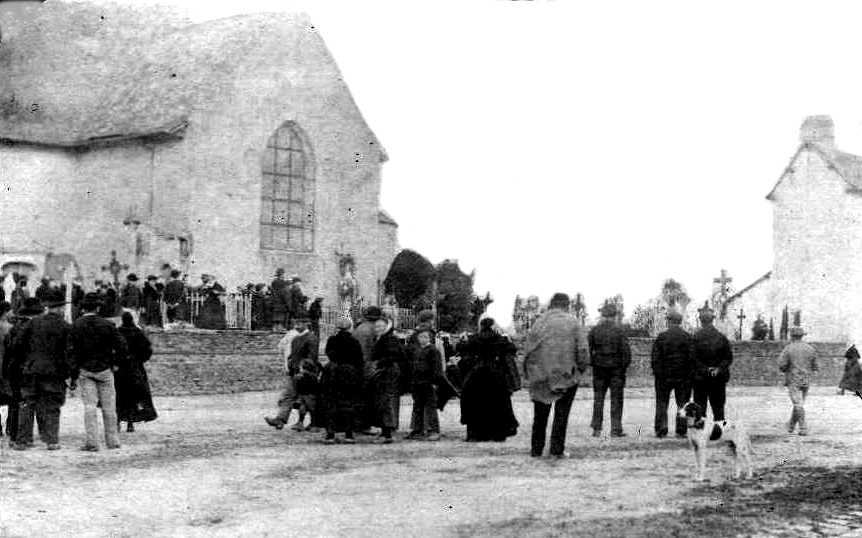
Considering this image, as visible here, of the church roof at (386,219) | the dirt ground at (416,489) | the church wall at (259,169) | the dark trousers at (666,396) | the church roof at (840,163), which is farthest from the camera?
the church roof at (840,163)

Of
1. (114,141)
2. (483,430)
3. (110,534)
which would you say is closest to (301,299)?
(114,141)

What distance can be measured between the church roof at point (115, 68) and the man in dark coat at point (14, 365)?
71.4 ft

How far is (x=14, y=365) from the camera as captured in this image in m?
15.0

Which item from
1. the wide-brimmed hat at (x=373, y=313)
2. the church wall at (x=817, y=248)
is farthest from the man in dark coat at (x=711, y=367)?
the church wall at (x=817, y=248)

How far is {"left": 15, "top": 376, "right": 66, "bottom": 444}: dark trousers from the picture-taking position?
48.4 ft

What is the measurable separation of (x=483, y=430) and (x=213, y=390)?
37.2 feet

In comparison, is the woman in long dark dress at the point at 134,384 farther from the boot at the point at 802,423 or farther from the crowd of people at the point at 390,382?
the boot at the point at 802,423

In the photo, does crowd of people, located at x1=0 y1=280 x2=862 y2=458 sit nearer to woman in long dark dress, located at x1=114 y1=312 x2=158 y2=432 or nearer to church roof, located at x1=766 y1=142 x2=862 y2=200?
woman in long dark dress, located at x1=114 y1=312 x2=158 y2=432

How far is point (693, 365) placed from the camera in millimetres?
16406

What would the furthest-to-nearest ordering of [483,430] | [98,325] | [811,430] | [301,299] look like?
1. [301,299]
2. [811,430]
3. [483,430]
4. [98,325]

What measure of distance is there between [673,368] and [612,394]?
93cm

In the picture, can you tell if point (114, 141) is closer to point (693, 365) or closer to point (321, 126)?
point (321, 126)

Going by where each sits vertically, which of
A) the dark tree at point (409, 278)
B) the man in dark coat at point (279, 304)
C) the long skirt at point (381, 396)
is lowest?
the long skirt at point (381, 396)

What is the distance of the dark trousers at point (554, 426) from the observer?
13898 millimetres
